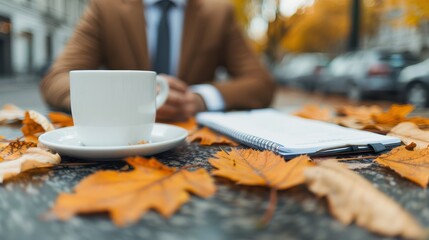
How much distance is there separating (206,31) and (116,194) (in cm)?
154

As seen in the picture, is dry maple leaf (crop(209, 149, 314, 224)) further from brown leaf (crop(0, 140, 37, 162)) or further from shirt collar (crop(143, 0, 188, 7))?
shirt collar (crop(143, 0, 188, 7))

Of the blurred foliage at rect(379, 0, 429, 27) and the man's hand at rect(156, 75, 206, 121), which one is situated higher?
the blurred foliage at rect(379, 0, 429, 27)

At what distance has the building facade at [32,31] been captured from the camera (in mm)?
1335

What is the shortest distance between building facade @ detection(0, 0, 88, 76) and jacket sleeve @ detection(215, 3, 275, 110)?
2.47 ft

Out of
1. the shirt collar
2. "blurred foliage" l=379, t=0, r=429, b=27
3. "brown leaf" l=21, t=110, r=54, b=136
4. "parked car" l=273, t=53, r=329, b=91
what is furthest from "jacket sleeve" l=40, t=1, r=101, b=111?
"parked car" l=273, t=53, r=329, b=91

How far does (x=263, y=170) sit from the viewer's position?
0.39m

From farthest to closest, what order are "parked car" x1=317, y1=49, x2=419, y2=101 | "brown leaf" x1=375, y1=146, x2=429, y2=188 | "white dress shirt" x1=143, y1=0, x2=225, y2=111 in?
"parked car" x1=317, y1=49, x2=419, y2=101 < "white dress shirt" x1=143, y1=0, x2=225, y2=111 < "brown leaf" x1=375, y1=146, x2=429, y2=188

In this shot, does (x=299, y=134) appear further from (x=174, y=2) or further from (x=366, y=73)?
(x=366, y=73)

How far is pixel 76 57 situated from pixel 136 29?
0.28 meters

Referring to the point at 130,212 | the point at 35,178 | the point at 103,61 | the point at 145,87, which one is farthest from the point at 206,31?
the point at 130,212

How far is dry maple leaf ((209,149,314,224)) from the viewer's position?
35cm

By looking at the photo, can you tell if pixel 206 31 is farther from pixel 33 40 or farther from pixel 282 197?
pixel 282 197

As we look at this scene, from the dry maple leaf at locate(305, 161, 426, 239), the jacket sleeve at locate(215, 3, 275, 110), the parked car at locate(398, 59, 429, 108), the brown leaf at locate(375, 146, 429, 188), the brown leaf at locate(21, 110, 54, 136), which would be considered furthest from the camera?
the parked car at locate(398, 59, 429, 108)

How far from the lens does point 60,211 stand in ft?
0.94
